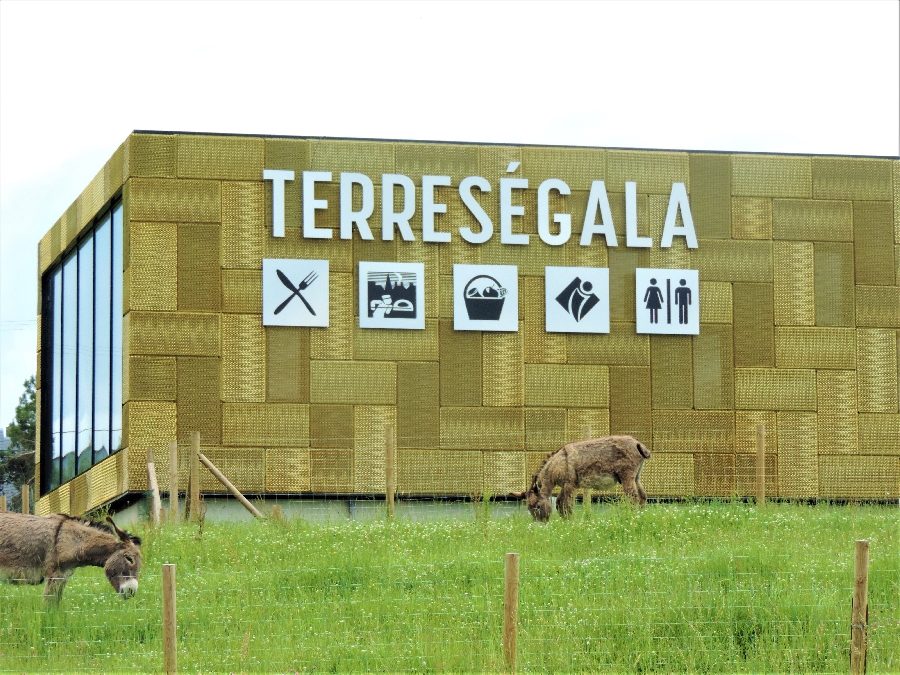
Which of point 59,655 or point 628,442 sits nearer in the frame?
point 59,655

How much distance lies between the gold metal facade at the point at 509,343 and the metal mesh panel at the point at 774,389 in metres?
0.05

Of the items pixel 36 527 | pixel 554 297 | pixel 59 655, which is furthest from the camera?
pixel 554 297

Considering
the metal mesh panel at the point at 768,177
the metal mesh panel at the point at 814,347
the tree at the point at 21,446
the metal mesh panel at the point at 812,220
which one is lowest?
the tree at the point at 21,446

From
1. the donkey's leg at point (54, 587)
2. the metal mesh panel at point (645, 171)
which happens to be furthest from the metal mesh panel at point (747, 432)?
the donkey's leg at point (54, 587)

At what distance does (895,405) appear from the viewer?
1300 inches

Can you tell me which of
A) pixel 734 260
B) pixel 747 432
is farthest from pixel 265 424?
pixel 734 260

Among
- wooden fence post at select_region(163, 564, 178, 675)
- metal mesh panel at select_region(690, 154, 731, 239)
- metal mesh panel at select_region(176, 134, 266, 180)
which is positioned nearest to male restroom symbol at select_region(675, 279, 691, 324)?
metal mesh panel at select_region(690, 154, 731, 239)

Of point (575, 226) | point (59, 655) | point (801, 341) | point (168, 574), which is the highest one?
point (575, 226)

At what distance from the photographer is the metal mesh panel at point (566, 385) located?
31.8 metres

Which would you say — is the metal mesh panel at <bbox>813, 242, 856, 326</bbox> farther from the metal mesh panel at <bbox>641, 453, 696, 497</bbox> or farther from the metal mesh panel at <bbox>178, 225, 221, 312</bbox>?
the metal mesh panel at <bbox>178, 225, 221, 312</bbox>

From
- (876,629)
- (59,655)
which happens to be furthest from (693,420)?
(59,655)

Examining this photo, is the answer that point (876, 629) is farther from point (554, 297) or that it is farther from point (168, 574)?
point (554, 297)

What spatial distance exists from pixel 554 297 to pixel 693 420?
3796 millimetres

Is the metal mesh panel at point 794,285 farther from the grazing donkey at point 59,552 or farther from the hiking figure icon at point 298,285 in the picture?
the grazing donkey at point 59,552
